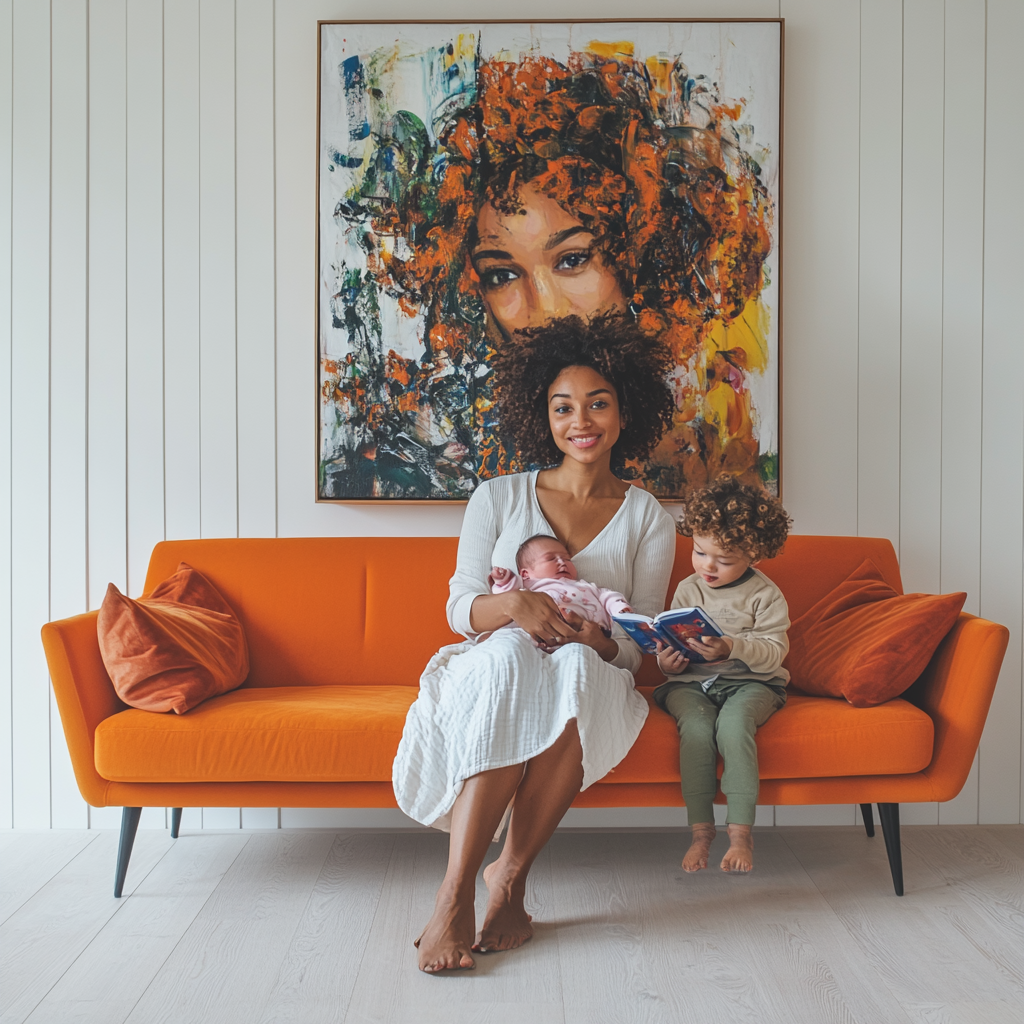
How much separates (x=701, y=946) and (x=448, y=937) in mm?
519

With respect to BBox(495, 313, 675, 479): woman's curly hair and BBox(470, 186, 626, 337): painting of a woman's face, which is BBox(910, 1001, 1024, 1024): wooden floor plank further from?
BBox(470, 186, 626, 337): painting of a woman's face

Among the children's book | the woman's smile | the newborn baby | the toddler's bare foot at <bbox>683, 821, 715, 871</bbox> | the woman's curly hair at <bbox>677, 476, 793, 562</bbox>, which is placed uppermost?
the woman's smile

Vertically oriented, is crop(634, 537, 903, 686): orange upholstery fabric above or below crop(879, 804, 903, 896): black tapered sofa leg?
above

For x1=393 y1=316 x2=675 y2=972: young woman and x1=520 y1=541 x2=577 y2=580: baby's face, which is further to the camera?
x1=520 y1=541 x2=577 y2=580: baby's face

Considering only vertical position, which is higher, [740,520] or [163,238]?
[163,238]

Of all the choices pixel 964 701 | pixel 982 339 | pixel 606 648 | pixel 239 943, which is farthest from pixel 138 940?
pixel 982 339

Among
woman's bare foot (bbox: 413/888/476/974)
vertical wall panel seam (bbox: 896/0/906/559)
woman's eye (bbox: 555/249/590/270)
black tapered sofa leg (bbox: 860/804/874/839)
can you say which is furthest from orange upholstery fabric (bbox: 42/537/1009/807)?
woman's eye (bbox: 555/249/590/270)

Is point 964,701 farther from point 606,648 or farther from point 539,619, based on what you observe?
point 539,619

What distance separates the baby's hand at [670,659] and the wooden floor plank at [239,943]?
0.99m

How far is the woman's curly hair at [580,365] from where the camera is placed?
2408 millimetres

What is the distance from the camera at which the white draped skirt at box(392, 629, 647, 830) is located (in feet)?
5.89

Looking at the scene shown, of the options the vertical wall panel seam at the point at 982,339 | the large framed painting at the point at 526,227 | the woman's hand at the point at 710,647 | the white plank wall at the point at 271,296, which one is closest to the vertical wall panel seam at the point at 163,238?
the white plank wall at the point at 271,296

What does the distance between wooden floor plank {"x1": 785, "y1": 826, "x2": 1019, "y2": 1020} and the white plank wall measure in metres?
0.33

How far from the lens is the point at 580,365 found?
2.38 metres
